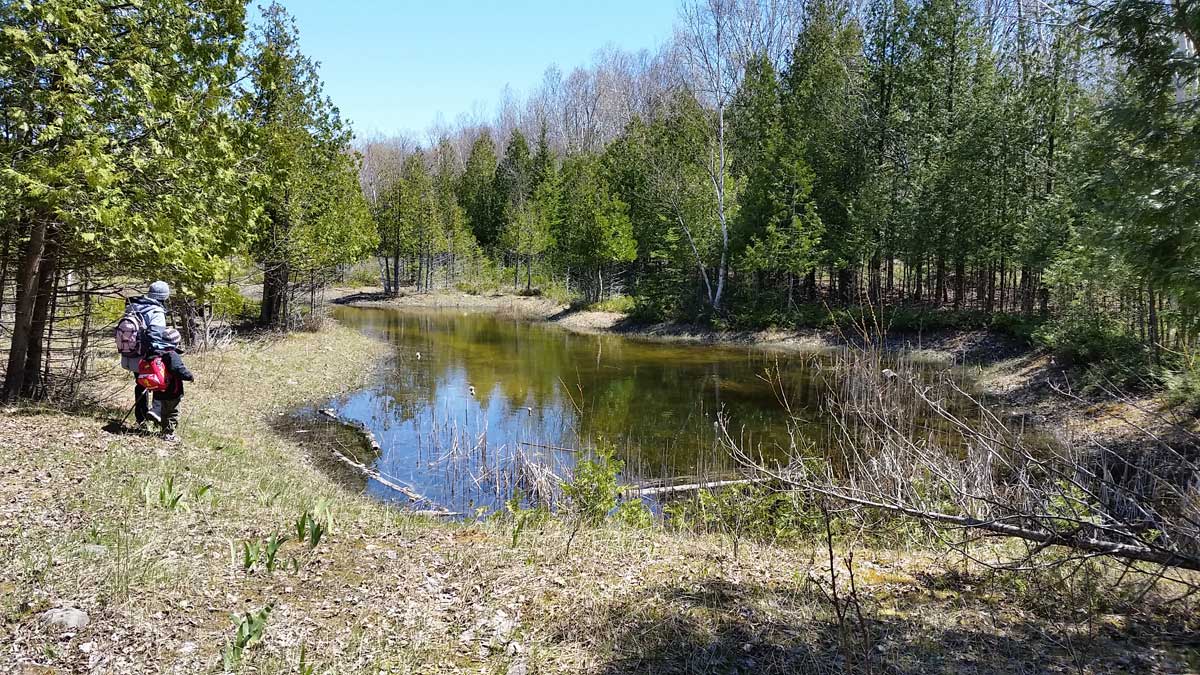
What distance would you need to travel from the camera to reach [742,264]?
3259 centimetres

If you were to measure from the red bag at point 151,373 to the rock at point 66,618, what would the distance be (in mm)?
4693

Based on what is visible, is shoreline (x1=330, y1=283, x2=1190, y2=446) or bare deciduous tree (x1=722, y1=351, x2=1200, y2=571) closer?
bare deciduous tree (x1=722, y1=351, x2=1200, y2=571)

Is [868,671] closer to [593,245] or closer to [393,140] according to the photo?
[593,245]

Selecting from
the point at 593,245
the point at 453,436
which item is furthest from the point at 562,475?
the point at 593,245

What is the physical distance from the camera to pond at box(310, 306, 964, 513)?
1081 centimetres

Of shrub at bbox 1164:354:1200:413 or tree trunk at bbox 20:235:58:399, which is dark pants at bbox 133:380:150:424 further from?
shrub at bbox 1164:354:1200:413

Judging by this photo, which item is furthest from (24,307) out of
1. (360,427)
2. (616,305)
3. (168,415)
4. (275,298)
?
(616,305)

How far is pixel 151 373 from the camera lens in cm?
816

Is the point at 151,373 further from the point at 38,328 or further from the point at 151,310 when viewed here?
the point at 38,328

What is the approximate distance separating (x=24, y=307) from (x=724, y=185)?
1229 inches

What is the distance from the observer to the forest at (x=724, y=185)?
8258 millimetres

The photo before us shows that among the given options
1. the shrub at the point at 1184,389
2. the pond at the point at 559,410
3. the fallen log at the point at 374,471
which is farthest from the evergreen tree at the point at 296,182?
the shrub at the point at 1184,389

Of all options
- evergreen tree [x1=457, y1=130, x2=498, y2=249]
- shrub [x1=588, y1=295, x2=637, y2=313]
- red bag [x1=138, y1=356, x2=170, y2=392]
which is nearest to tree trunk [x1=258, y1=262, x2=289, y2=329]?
red bag [x1=138, y1=356, x2=170, y2=392]

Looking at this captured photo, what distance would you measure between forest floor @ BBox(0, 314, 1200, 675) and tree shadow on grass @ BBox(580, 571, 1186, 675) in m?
0.02
